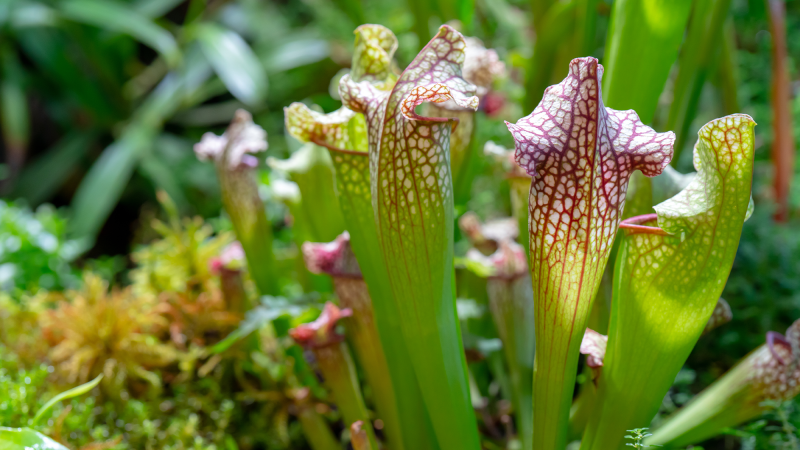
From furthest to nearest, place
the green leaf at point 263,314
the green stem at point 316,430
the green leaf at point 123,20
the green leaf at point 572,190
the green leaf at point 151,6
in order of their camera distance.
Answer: the green leaf at point 151,6
the green leaf at point 123,20
the green stem at point 316,430
the green leaf at point 263,314
the green leaf at point 572,190

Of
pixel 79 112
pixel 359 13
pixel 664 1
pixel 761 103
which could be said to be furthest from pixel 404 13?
pixel 79 112

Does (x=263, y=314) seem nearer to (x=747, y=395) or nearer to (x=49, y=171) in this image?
(x=747, y=395)

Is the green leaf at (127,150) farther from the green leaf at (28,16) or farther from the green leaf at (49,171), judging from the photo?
the green leaf at (28,16)

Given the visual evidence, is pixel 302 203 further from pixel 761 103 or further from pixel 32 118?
pixel 32 118

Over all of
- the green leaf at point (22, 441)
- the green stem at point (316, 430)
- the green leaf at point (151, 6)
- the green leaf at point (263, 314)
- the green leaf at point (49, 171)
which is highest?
the green leaf at point (151, 6)

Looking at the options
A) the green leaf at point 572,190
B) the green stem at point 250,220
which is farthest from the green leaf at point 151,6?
the green leaf at point 572,190

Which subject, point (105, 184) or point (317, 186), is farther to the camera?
point (105, 184)

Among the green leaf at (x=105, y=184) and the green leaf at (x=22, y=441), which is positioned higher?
the green leaf at (x=22, y=441)

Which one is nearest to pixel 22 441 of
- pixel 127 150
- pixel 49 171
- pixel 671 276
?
pixel 671 276
